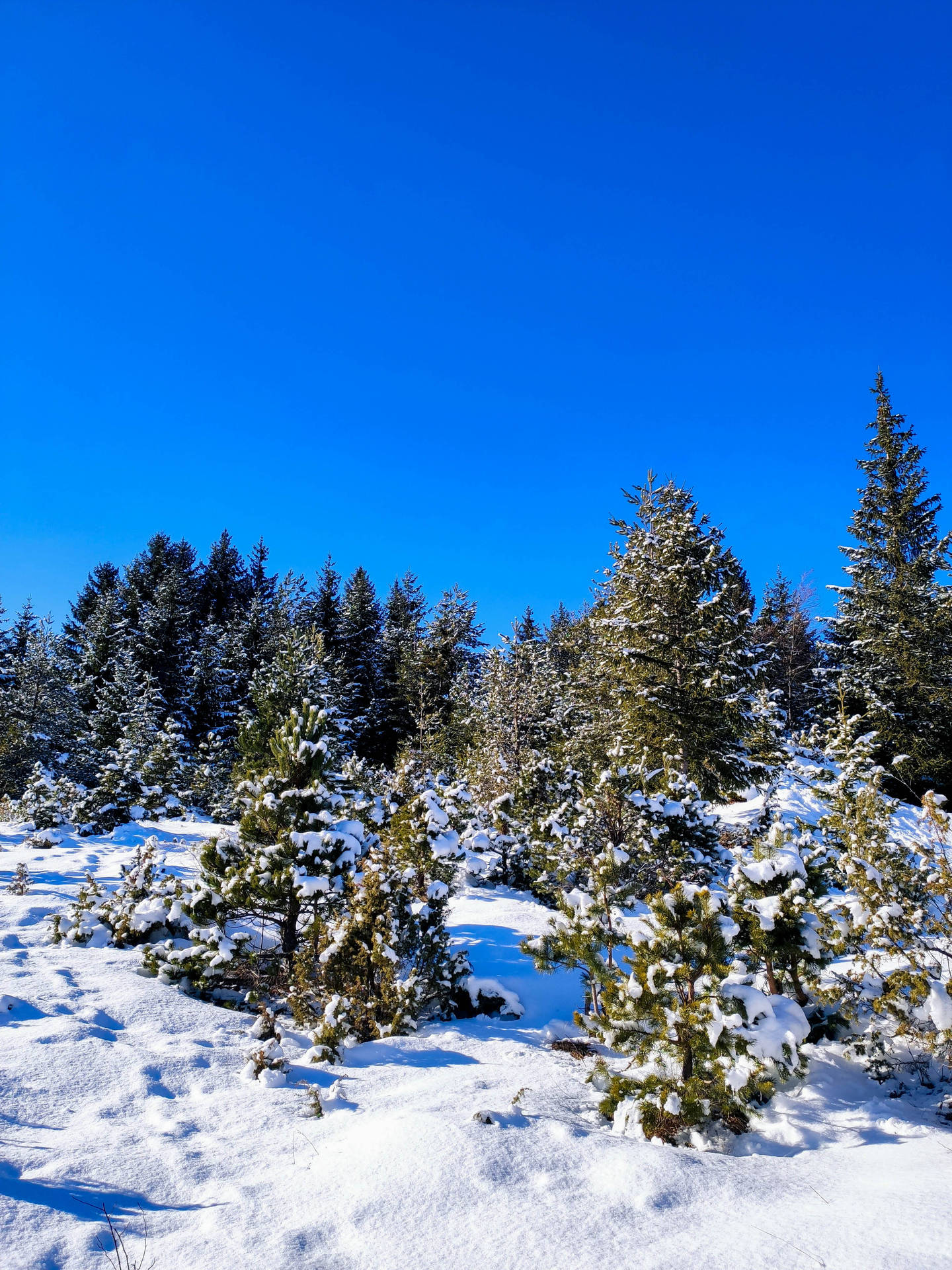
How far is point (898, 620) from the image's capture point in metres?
22.5

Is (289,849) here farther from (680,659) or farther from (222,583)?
(222,583)

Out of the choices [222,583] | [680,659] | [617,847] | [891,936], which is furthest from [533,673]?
[222,583]

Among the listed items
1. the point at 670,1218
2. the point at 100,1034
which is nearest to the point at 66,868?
the point at 100,1034

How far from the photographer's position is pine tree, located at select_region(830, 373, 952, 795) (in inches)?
847

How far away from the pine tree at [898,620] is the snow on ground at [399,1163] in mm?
19028

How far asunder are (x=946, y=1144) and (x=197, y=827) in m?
14.4

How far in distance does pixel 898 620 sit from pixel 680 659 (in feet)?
38.5

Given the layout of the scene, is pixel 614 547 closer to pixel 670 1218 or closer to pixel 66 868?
pixel 66 868

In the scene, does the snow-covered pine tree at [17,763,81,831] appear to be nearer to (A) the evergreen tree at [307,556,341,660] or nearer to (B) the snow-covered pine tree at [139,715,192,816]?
(B) the snow-covered pine tree at [139,715,192,816]

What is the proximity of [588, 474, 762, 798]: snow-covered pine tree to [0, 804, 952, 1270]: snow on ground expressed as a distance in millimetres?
10303

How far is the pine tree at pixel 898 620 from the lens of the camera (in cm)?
2152

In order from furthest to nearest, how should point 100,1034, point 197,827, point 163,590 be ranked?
point 163,590
point 197,827
point 100,1034

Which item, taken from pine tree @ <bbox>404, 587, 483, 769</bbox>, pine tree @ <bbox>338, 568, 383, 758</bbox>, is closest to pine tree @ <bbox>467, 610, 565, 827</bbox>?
pine tree @ <bbox>404, 587, 483, 769</bbox>

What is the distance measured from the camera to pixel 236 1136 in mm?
4027
